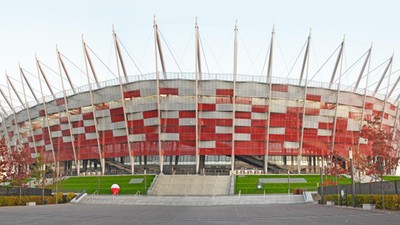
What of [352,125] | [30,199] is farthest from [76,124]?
[352,125]

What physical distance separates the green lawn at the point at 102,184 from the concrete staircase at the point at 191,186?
275 centimetres

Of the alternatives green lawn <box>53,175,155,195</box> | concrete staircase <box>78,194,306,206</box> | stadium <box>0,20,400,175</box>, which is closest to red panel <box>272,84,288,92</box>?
stadium <box>0,20,400,175</box>

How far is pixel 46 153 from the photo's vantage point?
108 m

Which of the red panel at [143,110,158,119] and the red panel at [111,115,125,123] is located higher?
the red panel at [143,110,158,119]

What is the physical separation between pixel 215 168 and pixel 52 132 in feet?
126

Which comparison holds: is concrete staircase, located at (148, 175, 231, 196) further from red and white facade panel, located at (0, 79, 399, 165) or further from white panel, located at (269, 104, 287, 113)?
white panel, located at (269, 104, 287, 113)

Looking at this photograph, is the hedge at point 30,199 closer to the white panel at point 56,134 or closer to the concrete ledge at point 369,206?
the concrete ledge at point 369,206

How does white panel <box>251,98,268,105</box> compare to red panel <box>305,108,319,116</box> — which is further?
red panel <box>305,108,319,116</box>

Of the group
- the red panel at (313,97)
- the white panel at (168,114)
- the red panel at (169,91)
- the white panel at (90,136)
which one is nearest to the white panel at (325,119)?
the red panel at (313,97)

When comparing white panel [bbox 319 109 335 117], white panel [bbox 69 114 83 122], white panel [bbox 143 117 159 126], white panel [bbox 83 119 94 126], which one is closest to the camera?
white panel [bbox 143 117 159 126]

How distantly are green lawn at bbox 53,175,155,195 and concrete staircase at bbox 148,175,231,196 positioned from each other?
275 cm

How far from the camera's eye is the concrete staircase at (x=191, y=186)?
77562 mm

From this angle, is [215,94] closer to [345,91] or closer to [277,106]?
[277,106]

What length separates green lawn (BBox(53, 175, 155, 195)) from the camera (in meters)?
79.9
